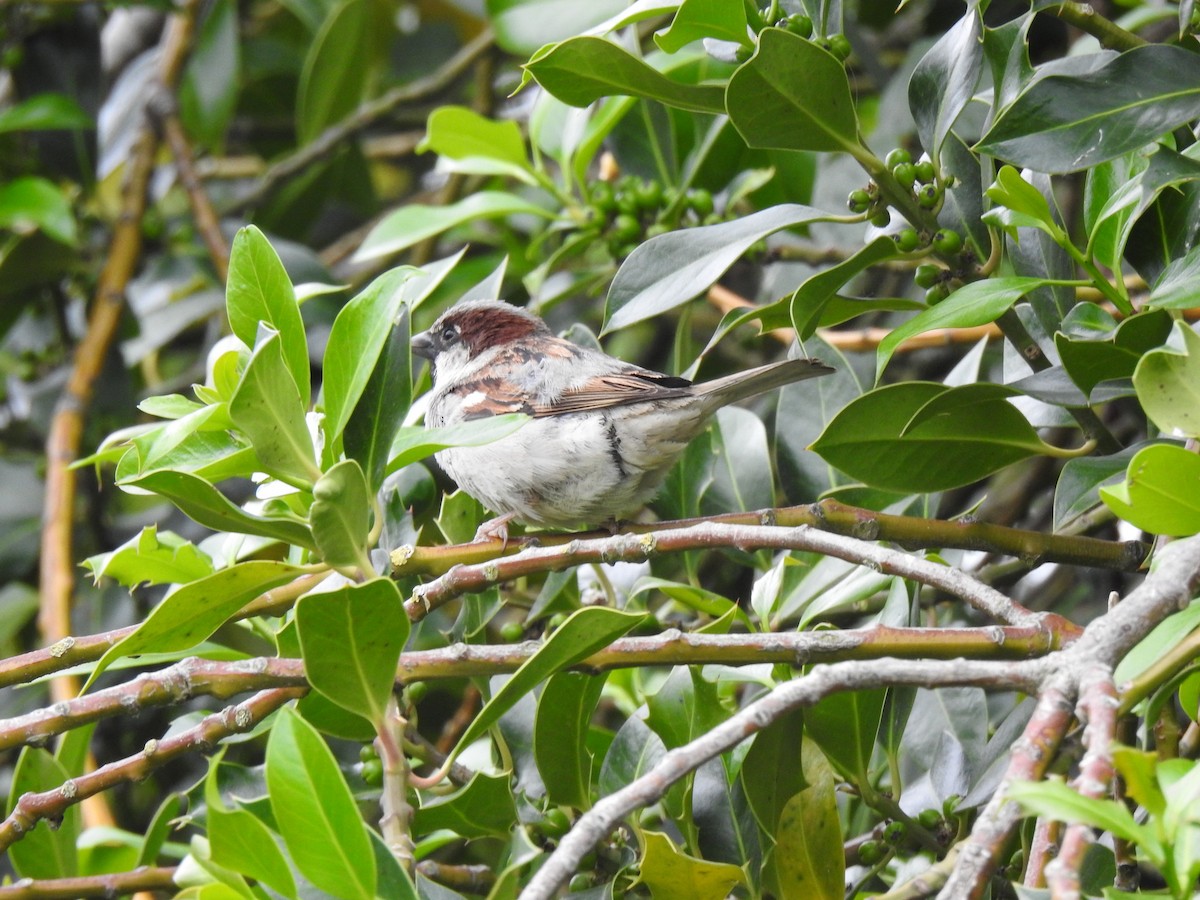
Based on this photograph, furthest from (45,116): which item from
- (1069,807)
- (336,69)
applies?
(1069,807)

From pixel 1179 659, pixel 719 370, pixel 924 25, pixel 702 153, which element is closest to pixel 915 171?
pixel 1179 659

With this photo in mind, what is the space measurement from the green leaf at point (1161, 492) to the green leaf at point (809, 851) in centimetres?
74

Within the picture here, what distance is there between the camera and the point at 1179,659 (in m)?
1.49

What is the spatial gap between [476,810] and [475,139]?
2229 mm

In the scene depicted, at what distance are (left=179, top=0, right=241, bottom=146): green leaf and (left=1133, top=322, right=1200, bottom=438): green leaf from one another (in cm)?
423

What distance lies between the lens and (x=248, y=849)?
160cm

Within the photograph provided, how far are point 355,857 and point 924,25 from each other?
13.4 ft

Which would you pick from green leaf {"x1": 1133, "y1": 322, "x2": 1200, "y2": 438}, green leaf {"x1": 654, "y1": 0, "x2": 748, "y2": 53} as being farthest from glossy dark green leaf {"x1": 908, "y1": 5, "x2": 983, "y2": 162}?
green leaf {"x1": 1133, "y1": 322, "x2": 1200, "y2": 438}

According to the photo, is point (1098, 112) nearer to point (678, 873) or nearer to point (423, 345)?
point (678, 873)

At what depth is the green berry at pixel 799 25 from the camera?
2.30 m

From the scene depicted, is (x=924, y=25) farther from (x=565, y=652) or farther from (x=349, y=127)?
(x=565, y=652)

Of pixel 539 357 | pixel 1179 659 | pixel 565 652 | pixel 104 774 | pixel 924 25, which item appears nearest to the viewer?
pixel 1179 659

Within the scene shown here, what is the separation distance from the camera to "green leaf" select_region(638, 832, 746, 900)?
1.87 metres

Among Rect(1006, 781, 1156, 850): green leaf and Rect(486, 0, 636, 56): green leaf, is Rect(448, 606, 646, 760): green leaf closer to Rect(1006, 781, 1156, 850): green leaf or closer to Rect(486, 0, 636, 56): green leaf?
Rect(1006, 781, 1156, 850): green leaf
